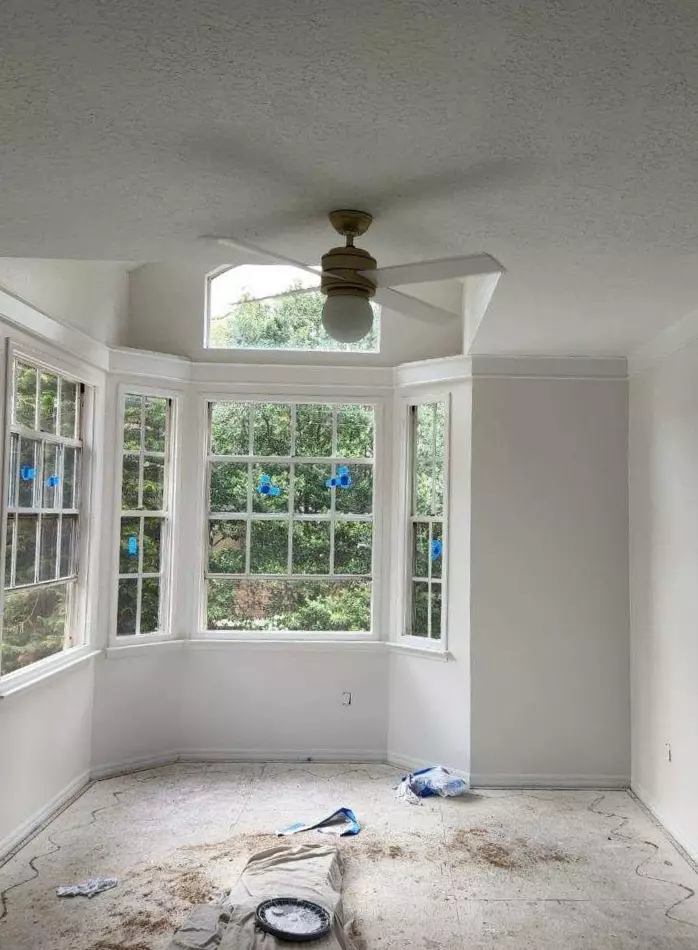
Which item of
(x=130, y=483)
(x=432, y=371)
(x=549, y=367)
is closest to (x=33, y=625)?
(x=130, y=483)

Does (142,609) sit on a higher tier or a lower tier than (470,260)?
lower

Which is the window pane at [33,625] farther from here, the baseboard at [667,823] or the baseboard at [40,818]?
the baseboard at [667,823]

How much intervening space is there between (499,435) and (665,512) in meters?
1.08

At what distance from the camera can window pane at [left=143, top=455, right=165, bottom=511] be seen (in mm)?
4910

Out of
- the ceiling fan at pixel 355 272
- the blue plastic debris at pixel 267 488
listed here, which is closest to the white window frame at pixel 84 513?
the blue plastic debris at pixel 267 488

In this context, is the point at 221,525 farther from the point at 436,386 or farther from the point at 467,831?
the point at 467,831

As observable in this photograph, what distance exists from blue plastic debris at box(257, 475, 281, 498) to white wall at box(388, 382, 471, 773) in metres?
Answer: 1.18

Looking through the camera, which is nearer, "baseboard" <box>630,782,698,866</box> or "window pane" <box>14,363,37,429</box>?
"baseboard" <box>630,782,698,866</box>

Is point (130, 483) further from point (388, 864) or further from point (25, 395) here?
point (388, 864)

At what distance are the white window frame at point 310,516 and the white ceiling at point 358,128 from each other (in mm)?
2126

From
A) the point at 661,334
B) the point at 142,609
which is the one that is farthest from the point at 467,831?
the point at 661,334

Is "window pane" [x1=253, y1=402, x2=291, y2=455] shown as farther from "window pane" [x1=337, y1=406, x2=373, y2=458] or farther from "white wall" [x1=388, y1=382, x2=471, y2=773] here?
"white wall" [x1=388, y1=382, x2=471, y2=773]

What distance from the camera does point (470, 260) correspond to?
2371 millimetres

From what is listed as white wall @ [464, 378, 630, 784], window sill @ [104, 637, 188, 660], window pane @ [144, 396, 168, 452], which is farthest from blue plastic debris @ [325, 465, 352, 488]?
window sill @ [104, 637, 188, 660]
